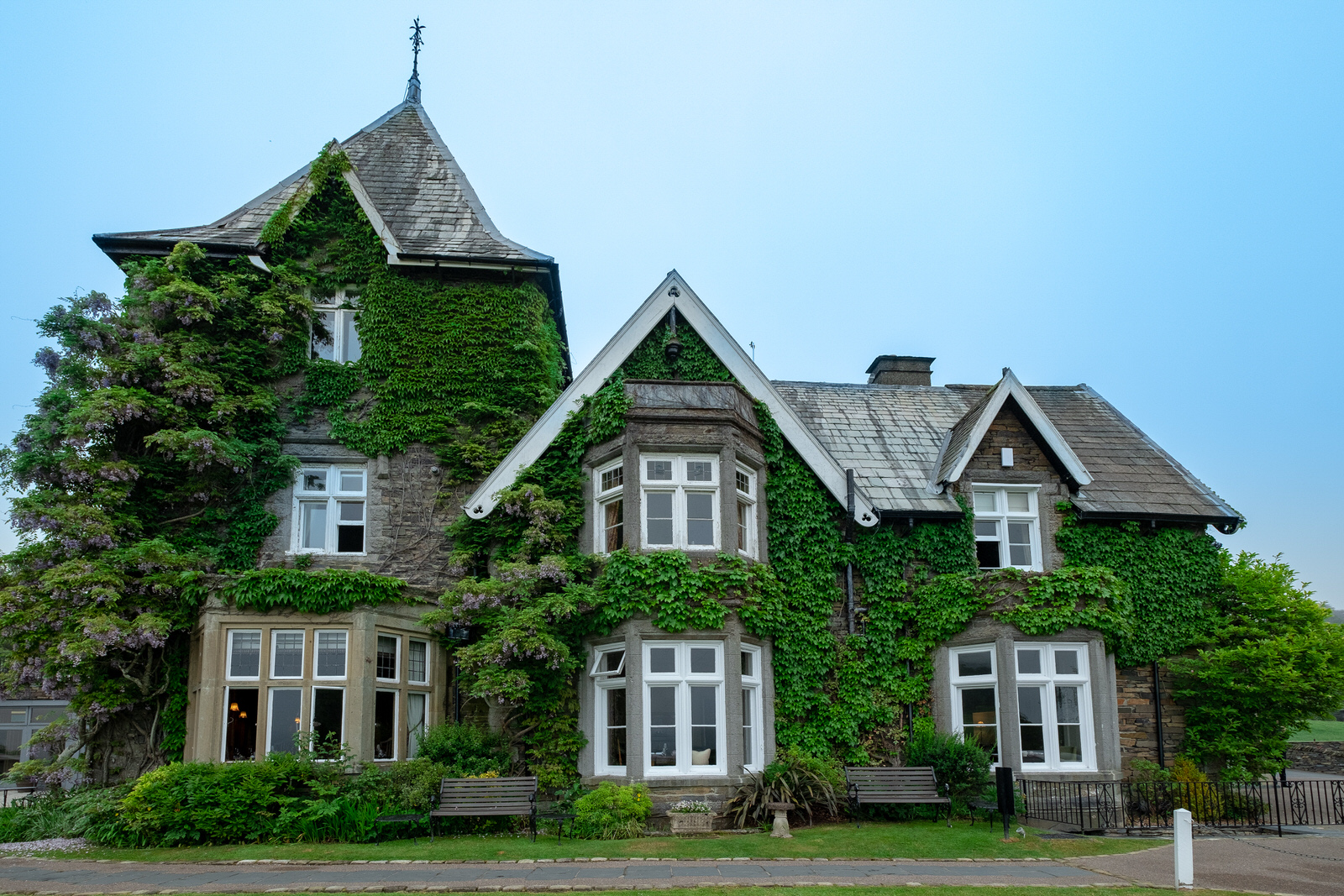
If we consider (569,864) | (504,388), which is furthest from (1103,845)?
(504,388)

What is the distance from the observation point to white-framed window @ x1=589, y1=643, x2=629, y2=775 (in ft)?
57.0

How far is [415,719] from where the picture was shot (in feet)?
61.0

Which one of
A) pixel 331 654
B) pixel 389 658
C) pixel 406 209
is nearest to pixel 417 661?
pixel 389 658

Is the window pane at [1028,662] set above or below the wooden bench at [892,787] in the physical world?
above

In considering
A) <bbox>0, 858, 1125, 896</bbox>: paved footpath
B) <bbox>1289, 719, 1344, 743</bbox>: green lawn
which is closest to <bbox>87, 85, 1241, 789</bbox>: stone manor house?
<bbox>0, 858, 1125, 896</bbox>: paved footpath

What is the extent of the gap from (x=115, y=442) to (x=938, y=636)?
1530 cm

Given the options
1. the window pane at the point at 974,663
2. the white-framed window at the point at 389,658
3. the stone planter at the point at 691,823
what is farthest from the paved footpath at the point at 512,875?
the window pane at the point at 974,663

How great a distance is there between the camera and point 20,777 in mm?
17781

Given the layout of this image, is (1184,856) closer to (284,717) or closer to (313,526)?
(284,717)

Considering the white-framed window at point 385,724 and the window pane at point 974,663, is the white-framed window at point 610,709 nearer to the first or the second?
the white-framed window at point 385,724

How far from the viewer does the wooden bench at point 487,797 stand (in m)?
15.4

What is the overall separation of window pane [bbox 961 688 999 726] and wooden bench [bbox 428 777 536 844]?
26.4 feet

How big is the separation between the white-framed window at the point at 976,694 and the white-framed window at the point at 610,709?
6.09m

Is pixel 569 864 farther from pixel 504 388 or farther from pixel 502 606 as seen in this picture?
pixel 504 388
